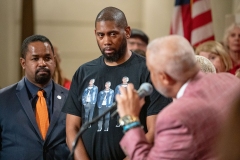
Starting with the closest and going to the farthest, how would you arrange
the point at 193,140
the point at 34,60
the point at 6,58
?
the point at 193,140
the point at 34,60
the point at 6,58

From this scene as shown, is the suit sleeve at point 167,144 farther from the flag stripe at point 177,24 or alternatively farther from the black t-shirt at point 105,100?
the flag stripe at point 177,24

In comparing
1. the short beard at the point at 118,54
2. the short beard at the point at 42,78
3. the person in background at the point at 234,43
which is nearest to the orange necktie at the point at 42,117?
the short beard at the point at 42,78

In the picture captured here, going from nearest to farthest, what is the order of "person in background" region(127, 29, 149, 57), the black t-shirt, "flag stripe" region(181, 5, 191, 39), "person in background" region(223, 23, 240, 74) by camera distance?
the black t-shirt, "person in background" region(223, 23, 240, 74), "person in background" region(127, 29, 149, 57), "flag stripe" region(181, 5, 191, 39)

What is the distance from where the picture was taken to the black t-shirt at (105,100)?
116 inches

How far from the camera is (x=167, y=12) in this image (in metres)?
6.38

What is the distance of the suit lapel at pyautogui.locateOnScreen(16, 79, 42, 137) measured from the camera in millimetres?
3289

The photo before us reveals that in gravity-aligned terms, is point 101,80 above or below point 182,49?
below

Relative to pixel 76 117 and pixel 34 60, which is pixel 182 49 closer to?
pixel 76 117

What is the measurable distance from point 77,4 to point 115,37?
3.45 m

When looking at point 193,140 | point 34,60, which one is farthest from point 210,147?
point 34,60

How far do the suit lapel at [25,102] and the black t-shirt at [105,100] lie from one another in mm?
296

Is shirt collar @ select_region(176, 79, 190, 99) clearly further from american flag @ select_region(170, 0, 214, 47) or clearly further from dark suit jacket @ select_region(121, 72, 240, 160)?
american flag @ select_region(170, 0, 214, 47)

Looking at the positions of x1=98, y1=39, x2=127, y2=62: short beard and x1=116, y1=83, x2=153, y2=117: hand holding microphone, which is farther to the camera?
x1=98, y1=39, x2=127, y2=62: short beard

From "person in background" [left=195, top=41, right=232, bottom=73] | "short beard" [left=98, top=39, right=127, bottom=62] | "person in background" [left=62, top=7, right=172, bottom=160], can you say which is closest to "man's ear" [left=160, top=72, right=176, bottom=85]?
"person in background" [left=62, top=7, right=172, bottom=160]
